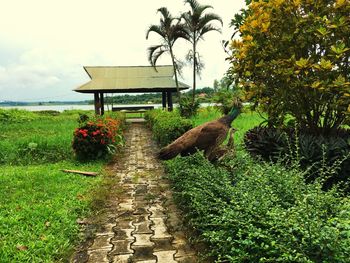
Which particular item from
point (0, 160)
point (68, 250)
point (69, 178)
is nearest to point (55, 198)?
point (69, 178)

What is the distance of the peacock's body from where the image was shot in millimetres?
4879

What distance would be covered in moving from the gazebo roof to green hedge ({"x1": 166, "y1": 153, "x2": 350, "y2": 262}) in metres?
18.3

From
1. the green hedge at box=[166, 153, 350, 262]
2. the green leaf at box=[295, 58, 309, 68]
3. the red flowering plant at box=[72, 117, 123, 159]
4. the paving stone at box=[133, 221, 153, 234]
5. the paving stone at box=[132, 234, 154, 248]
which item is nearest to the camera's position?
the green hedge at box=[166, 153, 350, 262]

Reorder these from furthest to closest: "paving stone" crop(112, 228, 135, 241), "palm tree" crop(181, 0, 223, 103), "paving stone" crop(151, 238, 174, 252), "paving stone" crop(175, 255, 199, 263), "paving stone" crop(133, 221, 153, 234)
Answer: "palm tree" crop(181, 0, 223, 103) → "paving stone" crop(133, 221, 153, 234) → "paving stone" crop(112, 228, 135, 241) → "paving stone" crop(151, 238, 174, 252) → "paving stone" crop(175, 255, 199, 263)

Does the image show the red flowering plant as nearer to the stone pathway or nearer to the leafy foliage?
the stone pathway

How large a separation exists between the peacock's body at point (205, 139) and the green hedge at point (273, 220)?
778mm

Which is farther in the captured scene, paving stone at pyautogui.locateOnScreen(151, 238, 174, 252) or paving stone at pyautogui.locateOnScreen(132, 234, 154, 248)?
paving stone at pyautogui.locateOnScreen(132, 234, 154, 248)

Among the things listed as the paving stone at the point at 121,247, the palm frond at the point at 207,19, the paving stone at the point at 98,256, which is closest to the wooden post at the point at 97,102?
the palm frond at the point at 207,19

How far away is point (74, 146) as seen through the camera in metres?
8.55

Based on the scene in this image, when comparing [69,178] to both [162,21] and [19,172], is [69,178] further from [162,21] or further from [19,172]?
[162,21]

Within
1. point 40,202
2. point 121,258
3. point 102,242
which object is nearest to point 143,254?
point 121,258

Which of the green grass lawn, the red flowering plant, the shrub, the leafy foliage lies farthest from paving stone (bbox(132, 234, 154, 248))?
the red flowering plant

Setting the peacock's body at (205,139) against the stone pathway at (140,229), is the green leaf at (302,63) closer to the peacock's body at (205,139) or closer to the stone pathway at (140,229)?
the peacock's body at (205,139)

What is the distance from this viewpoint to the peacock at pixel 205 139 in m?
4.88
